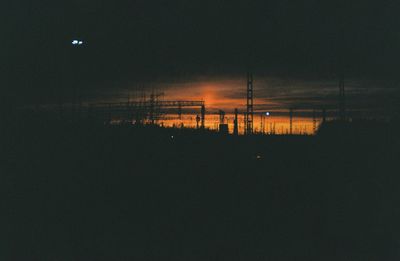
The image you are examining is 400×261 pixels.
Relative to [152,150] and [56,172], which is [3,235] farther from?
[152,150]

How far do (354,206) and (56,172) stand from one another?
10798 mm

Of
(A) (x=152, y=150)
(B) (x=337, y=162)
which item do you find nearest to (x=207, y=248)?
(B) (x=337, y=162)

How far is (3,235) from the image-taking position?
12031 millimetres

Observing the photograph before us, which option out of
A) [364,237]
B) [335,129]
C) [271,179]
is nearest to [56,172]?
[271,179]

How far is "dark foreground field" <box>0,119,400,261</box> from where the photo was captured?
11.3m

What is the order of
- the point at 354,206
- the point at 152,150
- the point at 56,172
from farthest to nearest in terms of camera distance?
the point at 152,150 < the point at 56,172 < the point at 354,206

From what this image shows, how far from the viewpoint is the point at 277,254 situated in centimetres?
1080

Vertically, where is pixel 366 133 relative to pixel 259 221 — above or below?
above

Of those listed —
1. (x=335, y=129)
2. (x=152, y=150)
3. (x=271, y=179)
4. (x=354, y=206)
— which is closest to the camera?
(x=354, y=206)

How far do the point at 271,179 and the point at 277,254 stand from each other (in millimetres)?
13516

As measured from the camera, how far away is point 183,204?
16.8 metres

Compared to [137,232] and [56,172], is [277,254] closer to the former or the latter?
[137,232]

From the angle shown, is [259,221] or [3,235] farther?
[259,221]

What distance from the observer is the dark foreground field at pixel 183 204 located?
37.0 ft
